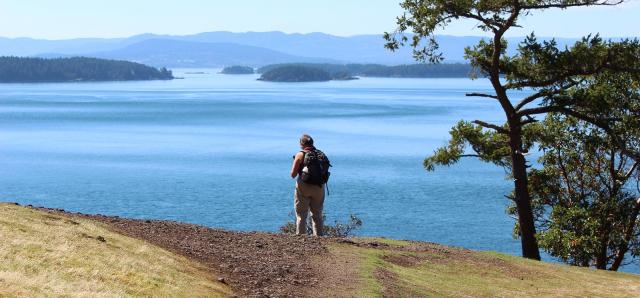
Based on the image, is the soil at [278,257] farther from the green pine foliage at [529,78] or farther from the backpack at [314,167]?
the green pine foliage at [529,78]

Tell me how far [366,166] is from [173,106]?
104 metres

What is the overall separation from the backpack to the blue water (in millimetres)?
29476

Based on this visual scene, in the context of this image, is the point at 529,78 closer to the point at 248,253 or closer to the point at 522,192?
the point at 522,192

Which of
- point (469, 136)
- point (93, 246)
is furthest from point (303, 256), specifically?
point (469, 136)

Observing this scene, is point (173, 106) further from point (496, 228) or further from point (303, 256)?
point (303, 256)

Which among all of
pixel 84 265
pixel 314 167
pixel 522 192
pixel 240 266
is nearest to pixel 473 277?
pixel 314 167

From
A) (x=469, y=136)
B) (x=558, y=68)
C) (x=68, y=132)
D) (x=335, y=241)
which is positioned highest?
(x=558, y=68)

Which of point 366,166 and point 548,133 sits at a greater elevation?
point 548,133

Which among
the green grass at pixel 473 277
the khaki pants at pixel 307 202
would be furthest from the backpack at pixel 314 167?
the green grass at pixel 473 277

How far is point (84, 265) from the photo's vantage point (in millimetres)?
9016

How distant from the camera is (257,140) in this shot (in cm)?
10394

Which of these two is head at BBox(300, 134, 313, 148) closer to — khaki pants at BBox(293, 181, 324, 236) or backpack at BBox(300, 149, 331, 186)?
backpack at BBox(300, 149, 331, 186)

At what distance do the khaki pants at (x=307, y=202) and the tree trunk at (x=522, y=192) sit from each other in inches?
224

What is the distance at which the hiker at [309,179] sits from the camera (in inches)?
592
